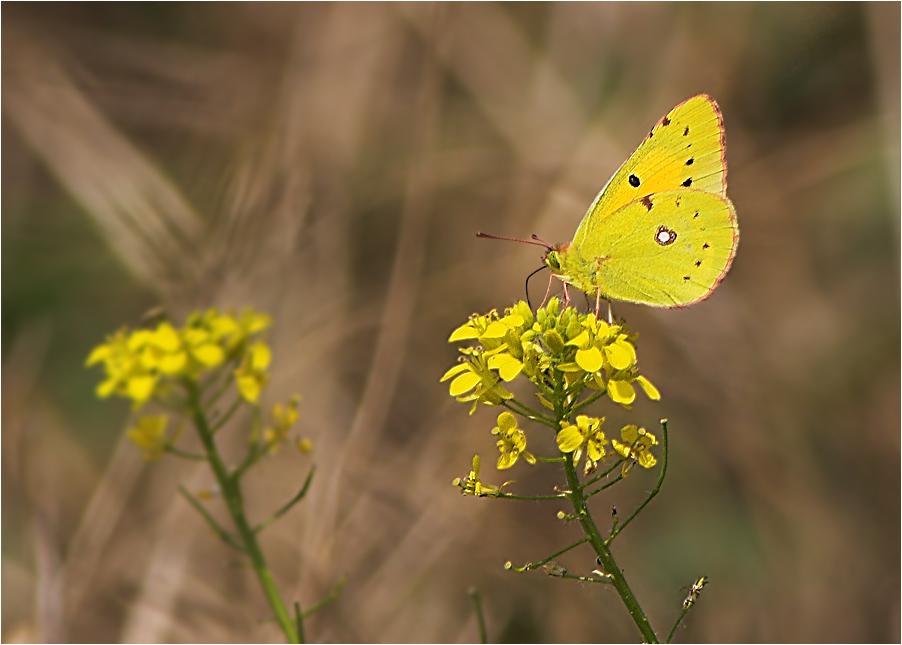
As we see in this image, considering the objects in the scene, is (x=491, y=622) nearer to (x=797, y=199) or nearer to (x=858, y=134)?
(x=797, y=199)

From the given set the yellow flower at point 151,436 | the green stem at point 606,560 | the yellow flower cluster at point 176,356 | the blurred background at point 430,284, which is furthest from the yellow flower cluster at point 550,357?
the blurred background at point 430,284

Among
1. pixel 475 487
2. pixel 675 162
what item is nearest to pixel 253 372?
pixel 475 487

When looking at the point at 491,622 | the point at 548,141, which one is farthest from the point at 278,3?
the point at 491,622

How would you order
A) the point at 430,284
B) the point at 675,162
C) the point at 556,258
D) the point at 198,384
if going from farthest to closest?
the point at 430,284 < the point at 556,258 < the point at 675,162 < the point at 198,384

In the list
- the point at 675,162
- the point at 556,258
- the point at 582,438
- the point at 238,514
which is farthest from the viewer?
the point at 556,258

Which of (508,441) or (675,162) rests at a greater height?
(675,162)

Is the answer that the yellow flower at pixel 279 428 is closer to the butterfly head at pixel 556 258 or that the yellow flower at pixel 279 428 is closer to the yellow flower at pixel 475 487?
the yellow flower at pixel 475 487

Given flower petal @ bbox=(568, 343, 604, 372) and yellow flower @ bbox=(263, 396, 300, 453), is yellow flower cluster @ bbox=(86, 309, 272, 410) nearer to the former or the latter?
yellow flower @ bbox=(263, 396, 300, 453)

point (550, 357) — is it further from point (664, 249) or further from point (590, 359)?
point (664, 249)

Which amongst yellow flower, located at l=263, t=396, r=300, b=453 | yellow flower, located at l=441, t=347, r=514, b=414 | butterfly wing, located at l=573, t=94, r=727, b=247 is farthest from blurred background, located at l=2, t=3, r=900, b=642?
yellow flower, located at l=441, t=347, r=514, b=414
